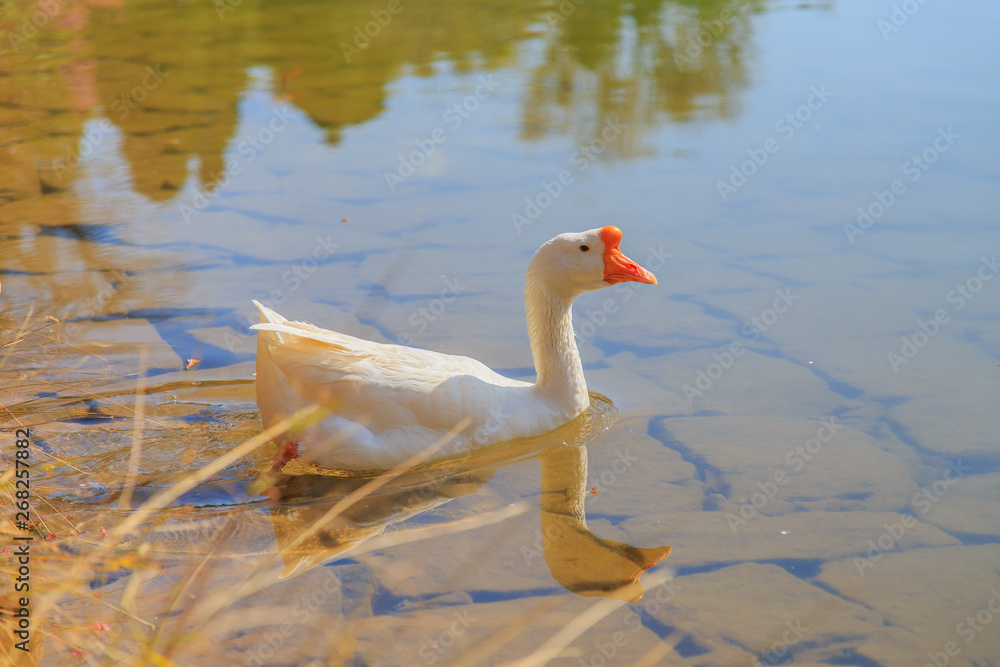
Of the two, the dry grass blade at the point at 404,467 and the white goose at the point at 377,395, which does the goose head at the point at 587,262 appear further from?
the dry grass blade at the point at 404,467

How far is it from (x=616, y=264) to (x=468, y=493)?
1.51 meters

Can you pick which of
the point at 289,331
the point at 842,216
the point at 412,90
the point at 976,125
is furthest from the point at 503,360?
the point at 412,90

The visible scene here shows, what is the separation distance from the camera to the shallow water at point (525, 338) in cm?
342

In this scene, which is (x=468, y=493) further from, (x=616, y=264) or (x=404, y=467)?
(x=616, y=264)

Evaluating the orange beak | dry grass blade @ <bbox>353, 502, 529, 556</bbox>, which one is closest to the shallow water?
dry grass blade @ <bbox>353, 502, 529, 556</bbox>

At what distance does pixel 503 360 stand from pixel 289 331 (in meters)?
1.75

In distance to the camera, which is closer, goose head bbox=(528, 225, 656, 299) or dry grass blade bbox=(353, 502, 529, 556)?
dry grass blade bbox=(353, 502, 529, 556)

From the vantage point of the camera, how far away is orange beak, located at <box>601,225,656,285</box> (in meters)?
4.73

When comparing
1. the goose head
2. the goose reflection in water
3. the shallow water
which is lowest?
the goose reflection in water

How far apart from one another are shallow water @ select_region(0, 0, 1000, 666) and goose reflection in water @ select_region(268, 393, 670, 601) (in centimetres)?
2

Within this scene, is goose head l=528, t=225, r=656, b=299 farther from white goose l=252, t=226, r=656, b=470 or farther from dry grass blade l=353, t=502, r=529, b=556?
dry grass blade l=353, t=502, r=529, b=556

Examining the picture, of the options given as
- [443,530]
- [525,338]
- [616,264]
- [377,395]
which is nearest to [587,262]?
[616,264]

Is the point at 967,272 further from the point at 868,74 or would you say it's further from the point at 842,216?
the point at 868,74

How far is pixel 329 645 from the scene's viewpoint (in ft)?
10.8
